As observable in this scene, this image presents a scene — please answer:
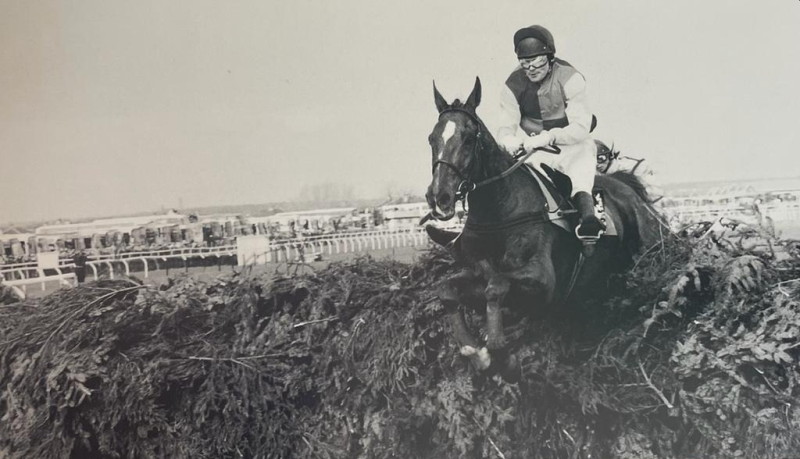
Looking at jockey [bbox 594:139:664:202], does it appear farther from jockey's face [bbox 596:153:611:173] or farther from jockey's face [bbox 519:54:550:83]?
jockey's face [bbox 519:54:550:83]

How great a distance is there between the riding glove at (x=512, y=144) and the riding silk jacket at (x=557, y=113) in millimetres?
60

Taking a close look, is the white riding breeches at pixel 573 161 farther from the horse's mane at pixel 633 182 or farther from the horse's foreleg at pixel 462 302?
the horse's foreleg at pixel 462 302

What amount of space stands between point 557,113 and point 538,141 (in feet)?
0.92

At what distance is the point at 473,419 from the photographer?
3191mm

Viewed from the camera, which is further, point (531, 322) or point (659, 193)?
point (659, 193)

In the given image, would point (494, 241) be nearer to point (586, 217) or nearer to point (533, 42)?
point (586, 217)

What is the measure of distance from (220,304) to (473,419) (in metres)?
1.55

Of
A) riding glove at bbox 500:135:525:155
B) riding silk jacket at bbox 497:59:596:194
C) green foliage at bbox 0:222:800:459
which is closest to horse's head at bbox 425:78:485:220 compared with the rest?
riding glove at bbox 500:135:525:155

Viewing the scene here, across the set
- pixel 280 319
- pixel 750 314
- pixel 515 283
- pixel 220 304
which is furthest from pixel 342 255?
pixel 750 314

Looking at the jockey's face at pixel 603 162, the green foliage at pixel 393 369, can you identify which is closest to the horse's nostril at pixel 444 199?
the green foliage at pixel 393 369

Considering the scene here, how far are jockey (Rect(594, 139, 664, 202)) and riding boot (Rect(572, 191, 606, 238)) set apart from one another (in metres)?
0.47

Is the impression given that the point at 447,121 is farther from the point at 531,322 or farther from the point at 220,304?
the point at 220,304

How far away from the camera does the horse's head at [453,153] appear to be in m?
2.71

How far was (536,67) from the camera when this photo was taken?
331cm
